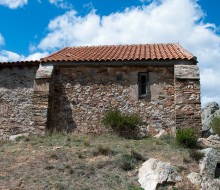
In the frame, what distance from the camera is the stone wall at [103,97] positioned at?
40.3 feet

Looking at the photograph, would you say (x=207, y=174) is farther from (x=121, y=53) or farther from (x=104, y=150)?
(x=121, y=53)

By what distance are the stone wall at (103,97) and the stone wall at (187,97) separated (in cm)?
51

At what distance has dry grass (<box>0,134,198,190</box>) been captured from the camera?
24.7 ft

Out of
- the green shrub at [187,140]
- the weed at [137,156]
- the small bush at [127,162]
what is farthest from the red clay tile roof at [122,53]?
the small bush at [127,162]

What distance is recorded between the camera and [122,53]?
13.9 metres

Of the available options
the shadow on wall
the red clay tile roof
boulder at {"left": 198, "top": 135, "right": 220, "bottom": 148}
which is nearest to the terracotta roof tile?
the red clay tile roof

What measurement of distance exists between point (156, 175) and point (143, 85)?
569 centimetres

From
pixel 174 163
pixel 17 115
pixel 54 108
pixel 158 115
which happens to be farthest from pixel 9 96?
pixel 174 163

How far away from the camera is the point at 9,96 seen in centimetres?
1410

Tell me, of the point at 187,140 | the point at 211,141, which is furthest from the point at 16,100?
the point at 211,141

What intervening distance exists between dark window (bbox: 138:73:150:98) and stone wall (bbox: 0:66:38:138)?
466cm

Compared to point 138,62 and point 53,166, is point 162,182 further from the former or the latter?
point 138,62

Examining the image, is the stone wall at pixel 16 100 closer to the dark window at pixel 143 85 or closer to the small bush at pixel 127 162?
the dark window at pixel 143 85

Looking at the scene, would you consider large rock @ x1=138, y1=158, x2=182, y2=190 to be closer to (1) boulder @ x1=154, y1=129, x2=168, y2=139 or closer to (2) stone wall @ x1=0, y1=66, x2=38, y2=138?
(1) boulder @ x1=154, y1=129, x2=168, y2=139
